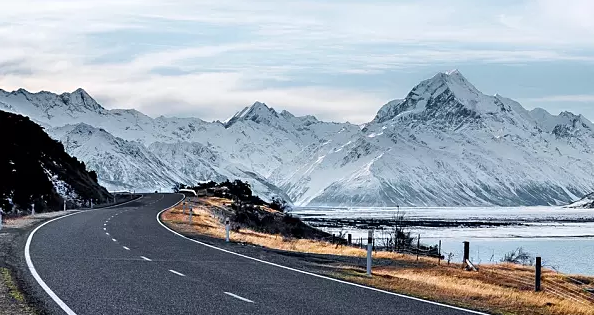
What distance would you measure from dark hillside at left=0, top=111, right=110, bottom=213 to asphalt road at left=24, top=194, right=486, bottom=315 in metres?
33.4

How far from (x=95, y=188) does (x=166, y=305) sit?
84875mm

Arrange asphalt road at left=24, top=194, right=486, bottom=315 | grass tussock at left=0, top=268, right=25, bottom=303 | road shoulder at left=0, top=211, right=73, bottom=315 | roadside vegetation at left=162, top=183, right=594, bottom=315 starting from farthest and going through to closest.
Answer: roadside vegetation at left=162, top=183, right=594, bottom=315, grass tussock at left=0, top=268, right=25, bottom=303, asphalt road at left=24, top=194, right=486, bottom=315, road shoulder at left=0, top=211, right=73, bottom=315

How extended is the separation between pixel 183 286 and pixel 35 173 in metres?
54.5

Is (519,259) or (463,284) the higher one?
(519,259)

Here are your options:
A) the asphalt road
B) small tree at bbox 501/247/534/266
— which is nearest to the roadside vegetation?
the asphalt road

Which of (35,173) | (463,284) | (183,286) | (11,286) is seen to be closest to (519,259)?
(35,173)

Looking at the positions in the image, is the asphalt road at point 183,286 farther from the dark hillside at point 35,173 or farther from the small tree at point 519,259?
the small tree at point 519,259

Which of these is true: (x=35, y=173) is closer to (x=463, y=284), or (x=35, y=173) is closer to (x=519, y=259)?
(x=519, y=259)

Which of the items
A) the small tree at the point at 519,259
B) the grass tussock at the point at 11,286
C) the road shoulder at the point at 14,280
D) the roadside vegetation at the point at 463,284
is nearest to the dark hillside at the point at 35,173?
the roadside vegetation at the point at 463,284

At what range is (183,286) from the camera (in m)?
19.9

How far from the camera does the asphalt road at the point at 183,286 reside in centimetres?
1689

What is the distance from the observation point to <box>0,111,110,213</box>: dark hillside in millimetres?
64750

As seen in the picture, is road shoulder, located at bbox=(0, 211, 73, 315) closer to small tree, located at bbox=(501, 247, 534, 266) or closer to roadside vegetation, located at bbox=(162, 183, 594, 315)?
roadside vegetation, located at bbox=(162, 183, 594, 315)

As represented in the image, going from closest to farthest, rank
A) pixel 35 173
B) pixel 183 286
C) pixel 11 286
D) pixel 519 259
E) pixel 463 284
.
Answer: pixel 11 286
pixel 183 286
pixel 463 284
pixel 35 173
pixel 519 259
